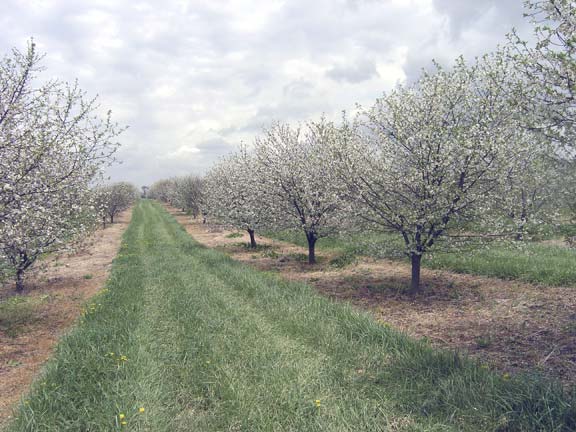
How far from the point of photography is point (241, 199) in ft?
75.6

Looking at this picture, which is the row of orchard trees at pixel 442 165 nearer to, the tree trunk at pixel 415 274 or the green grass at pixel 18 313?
the tree trunk at pixel 415 274

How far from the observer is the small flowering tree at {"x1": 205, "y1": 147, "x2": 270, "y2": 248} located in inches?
709

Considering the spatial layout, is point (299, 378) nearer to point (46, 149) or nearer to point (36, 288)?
point (46, 149)

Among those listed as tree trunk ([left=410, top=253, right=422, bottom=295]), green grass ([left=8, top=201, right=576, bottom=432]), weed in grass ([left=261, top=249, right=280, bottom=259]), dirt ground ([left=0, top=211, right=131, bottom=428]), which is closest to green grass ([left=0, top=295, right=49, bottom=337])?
dirt ground ([left=0, top=211, right=131, bottom=428])

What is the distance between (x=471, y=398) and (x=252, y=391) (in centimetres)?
282

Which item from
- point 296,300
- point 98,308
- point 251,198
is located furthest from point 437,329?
point 251,198

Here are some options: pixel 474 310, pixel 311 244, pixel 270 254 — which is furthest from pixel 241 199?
pixel 474 310

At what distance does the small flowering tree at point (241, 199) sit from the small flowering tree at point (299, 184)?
683 millimetres

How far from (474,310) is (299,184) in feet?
28.2

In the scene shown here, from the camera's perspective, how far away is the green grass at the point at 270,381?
4.75m

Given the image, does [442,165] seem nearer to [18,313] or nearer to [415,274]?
[415,274]

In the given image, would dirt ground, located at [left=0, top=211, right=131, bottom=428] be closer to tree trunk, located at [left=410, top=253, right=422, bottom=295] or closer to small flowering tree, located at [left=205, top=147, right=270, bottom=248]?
small flowering tree, located at [left=205, top=147, right=270, bottom=248]

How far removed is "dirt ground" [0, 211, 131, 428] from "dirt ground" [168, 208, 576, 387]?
6960 mm

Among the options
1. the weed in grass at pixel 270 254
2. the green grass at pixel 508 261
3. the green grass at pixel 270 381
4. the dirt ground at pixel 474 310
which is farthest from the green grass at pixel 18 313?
the weed in grass at pixel 270 254
